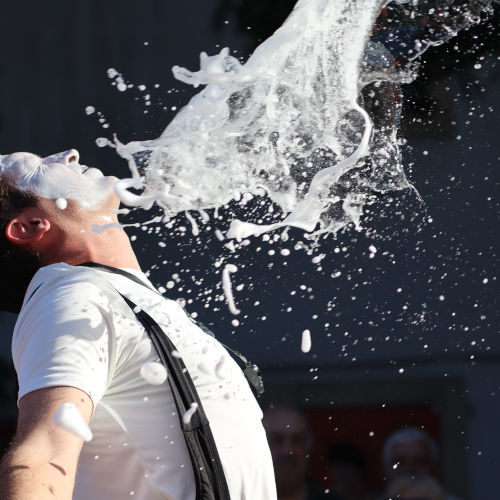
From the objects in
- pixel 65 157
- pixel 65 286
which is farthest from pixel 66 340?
pixel 65 157

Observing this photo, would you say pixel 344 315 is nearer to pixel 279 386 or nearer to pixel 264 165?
pixel 279 386

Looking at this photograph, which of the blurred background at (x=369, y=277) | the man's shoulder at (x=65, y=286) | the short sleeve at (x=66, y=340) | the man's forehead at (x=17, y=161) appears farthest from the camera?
the blurred background at (x=369, y=277)

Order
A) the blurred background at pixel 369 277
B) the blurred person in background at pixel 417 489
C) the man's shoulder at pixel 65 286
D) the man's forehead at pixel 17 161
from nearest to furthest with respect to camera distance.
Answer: the man's shoulder at pixel 65 286 < the man's forehead at pixel 17 161 < the blurred person in background at pixel 417 489 < the blurred background at pixel 369 277

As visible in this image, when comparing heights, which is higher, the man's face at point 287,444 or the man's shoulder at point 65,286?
the man's shoulder at point 65,286

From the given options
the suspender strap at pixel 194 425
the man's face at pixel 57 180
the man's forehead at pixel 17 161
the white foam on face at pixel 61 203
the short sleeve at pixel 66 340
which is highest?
the man's forehead at pixel 17 161

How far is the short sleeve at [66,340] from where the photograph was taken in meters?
1.08

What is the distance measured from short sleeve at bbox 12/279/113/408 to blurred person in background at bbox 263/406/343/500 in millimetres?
1847

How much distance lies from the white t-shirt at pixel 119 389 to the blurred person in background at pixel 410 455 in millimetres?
1999

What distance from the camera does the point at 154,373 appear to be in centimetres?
121

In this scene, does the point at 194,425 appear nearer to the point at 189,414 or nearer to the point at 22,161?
the point at 189,414

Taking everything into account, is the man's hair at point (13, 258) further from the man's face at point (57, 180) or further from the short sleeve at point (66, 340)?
the short sleeve at point (66, 340)

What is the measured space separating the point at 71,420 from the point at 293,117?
1.17 meters

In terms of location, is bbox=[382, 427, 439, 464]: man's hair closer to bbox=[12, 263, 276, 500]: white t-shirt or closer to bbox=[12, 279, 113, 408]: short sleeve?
bbox=[12, 263, 276, 500]: white t-shirt

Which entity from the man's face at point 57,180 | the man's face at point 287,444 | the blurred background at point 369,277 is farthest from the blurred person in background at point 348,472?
the man's face at point 57,180
